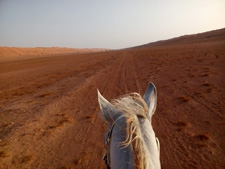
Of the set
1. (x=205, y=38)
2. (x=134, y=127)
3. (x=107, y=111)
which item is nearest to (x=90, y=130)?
(x=107, y=111)

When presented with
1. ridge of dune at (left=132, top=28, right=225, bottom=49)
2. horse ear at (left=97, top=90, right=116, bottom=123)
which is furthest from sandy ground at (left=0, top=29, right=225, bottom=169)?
ridge of dune at (left=132, top=28, right=225, bottom=49)

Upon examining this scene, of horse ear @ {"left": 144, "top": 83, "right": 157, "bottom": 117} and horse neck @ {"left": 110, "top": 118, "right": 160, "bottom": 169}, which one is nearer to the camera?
horse neck @ {"left": 110, "top": 118, "right": 160, "bottom": 169}

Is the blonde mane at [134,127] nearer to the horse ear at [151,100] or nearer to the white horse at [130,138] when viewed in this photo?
the white horse at [130,138]

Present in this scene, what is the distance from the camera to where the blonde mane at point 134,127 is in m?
1.03

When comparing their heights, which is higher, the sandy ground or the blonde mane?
the blonde mane

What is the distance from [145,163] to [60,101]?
6.32 meters

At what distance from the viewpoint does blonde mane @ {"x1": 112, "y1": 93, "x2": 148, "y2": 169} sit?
1031 mm

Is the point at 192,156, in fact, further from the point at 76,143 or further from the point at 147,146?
the point at 147,146

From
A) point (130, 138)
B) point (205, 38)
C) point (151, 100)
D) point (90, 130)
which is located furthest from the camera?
point (205, 38)

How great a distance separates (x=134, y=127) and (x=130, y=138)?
84 millimetres

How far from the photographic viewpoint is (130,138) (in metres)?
1.07

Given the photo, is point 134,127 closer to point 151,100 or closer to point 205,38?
point 151,100

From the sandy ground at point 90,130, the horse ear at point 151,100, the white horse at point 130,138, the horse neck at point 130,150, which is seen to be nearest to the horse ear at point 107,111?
the white horse at point 130,138

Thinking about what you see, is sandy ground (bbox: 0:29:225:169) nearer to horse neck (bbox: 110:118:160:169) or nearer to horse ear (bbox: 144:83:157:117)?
→ horse ear (bbox: 144:83:157:117)
